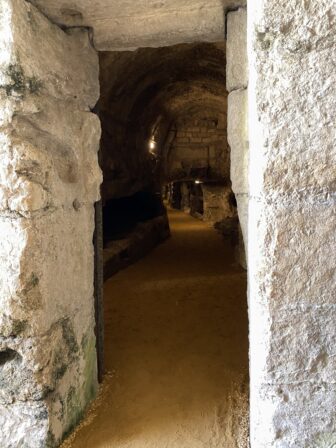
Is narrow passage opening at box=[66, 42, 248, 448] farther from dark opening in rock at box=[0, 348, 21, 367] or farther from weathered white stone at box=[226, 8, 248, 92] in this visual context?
weathered white stone at box=[226, 8, 248, 92]

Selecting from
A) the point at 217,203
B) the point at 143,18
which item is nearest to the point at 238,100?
the point at 143,18

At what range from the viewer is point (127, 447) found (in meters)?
2.24

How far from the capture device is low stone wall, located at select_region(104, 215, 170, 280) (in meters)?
6.38

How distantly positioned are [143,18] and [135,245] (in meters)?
5.52

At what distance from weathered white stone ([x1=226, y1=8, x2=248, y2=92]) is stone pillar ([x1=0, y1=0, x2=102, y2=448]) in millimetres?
936

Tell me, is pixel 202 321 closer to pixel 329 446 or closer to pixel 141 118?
pixel 329 446

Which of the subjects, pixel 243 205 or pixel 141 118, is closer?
pixel 243 205

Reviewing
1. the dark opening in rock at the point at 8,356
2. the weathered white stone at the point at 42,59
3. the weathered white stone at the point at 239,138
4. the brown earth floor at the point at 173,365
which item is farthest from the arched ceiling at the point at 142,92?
the dark opening in rock at the point at 8,356

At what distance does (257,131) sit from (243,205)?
802 mm

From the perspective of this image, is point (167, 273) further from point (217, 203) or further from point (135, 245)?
point (217, 203)

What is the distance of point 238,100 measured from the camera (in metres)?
2.16

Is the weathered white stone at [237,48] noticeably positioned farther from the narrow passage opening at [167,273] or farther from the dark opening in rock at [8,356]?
the dark opening in rock at [8,356]

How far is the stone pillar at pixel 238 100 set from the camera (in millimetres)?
2144

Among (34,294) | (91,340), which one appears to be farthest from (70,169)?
(91,340)
